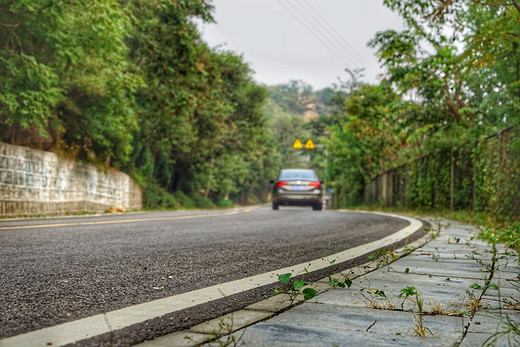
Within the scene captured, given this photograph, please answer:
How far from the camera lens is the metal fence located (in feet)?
30.8

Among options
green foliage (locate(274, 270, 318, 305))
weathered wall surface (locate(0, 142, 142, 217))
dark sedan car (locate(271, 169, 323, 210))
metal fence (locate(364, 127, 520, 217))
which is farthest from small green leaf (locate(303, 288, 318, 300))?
dark sedan car (locate(271, 169, 323, 210))

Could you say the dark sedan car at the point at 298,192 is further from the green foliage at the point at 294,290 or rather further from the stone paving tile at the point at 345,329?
the stone paving tile at the point at 345,329

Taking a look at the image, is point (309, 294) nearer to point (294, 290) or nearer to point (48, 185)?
point (294, 290)

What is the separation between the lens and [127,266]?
450 cm

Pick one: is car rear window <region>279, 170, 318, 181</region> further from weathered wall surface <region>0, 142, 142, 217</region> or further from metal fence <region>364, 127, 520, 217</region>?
weathered wall surface <region>0, 142, 142, 217</region>

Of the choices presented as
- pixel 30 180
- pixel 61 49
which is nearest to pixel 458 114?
pixel 61 49

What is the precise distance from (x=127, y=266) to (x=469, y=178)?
10122mm

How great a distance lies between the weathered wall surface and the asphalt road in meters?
5.65

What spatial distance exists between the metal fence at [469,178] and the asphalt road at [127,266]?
3323mm

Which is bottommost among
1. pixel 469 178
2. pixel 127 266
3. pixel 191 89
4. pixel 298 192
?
pixel 127 266

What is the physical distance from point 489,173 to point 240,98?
30976mm

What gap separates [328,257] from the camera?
516 centimetres

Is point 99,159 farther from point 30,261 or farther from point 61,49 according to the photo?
point 30,261

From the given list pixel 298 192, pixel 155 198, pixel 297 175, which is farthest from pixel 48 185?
pixel 155 198
